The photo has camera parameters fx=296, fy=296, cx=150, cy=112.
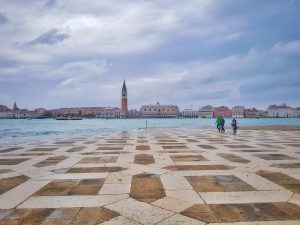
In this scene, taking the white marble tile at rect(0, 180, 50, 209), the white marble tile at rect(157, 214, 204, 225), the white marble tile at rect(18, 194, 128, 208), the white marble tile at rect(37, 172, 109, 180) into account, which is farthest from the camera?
the white marble tile at rect(37, 172, 109, 180)

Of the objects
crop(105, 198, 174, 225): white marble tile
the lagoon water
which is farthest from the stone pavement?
the lagoon water

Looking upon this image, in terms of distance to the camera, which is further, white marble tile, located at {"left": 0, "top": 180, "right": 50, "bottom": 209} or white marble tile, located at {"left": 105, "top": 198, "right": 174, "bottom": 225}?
white marble tile, located at {"left": 0, "top": 180, "right": 50, "bottom": 209}

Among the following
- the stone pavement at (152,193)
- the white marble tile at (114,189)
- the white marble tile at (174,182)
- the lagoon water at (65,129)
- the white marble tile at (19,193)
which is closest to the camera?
the stone pavement at (152,193)

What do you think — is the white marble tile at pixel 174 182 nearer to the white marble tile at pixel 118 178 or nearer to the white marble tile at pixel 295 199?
the white marble tile at pixel 118 178

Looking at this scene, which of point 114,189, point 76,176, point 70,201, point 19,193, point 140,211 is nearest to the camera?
point 140,211

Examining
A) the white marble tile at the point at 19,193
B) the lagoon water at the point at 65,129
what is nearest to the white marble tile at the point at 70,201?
the white marble tile at the point at 19,193

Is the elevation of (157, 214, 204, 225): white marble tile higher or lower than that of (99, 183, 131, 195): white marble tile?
lower

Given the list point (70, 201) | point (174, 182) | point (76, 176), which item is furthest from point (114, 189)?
point (76, 176)

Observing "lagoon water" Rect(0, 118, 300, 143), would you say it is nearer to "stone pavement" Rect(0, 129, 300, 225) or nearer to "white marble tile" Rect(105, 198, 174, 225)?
"stone pavement" Rect(0, 129, 300, 225)

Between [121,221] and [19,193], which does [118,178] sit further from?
[121,221]

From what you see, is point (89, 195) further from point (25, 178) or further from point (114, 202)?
point (25, 178)

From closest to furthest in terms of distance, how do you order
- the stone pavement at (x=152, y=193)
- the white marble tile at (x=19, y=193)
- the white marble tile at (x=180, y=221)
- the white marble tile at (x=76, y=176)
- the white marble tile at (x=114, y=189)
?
the white marble tile at (x=180, y=221)
the stone pavement at (x=152, y=193)
the white marble tile at (x=19, y=193)
the white marble tile at (x=114, y=189)
the white marble tile at (x=76, y=176)

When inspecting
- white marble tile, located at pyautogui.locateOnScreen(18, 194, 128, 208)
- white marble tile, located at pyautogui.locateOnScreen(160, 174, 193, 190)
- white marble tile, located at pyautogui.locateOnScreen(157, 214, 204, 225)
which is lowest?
white marble tile, located at pyautogui.locateOnScreen(157, 214, 204, 225)

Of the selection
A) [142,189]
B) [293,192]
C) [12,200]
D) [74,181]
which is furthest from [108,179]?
[293,192]
